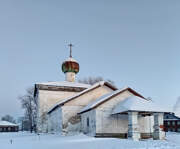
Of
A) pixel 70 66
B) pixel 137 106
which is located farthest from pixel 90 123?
pixel 70 66

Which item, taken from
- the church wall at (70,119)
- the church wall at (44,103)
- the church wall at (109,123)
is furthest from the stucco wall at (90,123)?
the church wall at (44,103)

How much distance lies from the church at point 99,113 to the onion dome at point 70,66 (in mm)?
4669

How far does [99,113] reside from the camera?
60.6 ft

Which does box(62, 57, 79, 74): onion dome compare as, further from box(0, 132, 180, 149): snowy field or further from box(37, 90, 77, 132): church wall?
box(0, 132, 180, 149): snowy field

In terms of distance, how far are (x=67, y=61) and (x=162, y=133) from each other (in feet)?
64.3

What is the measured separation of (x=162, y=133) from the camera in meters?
17.3

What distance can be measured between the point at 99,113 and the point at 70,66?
15.7 metres

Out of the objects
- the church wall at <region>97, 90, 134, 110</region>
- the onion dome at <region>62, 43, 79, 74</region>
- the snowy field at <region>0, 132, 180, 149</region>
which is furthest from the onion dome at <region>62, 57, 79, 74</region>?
the snowy field at <region>0, 132, 180, 149</region>

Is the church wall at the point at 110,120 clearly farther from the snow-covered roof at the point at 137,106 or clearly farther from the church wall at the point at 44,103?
the church wall at the point at 44,103

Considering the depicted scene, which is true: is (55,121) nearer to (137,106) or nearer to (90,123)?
(90,123)

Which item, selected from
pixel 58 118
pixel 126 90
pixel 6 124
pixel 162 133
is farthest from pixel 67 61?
pixel 6 124

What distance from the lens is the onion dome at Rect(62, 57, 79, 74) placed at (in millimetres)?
33125

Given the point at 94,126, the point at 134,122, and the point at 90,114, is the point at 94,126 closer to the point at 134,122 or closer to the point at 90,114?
the point at 90,114

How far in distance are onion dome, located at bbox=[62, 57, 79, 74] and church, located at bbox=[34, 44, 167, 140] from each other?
4.67 metres
